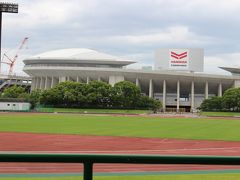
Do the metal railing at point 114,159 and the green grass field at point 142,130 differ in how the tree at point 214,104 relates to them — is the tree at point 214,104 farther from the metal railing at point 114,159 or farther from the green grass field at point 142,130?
the metal railing at point 114,159

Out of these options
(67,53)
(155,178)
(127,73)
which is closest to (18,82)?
(67,53)

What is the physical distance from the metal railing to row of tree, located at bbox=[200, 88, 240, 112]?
106281 millimetres

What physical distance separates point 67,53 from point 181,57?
5233cm

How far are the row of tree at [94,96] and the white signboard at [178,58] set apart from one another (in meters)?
17.9

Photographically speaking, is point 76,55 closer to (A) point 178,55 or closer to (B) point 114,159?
(A) point 178,55

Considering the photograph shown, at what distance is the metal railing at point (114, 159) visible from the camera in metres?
3.81

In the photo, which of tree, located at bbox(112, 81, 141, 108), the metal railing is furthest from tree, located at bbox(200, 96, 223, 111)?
the metal railing

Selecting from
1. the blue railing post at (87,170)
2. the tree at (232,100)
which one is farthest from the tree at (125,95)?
the blue railing post at (87,170)

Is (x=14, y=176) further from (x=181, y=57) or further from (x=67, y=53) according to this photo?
(x=67, y=53)

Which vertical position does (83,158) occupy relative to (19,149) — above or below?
above

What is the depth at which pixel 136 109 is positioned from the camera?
373ft

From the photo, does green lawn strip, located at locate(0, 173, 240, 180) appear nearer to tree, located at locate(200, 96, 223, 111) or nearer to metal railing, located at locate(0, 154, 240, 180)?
metal railing, located at locate(0, 154, 240, 180)

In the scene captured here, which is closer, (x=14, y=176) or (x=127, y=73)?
(x=14, y=176)

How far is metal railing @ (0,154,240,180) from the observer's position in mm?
3809
